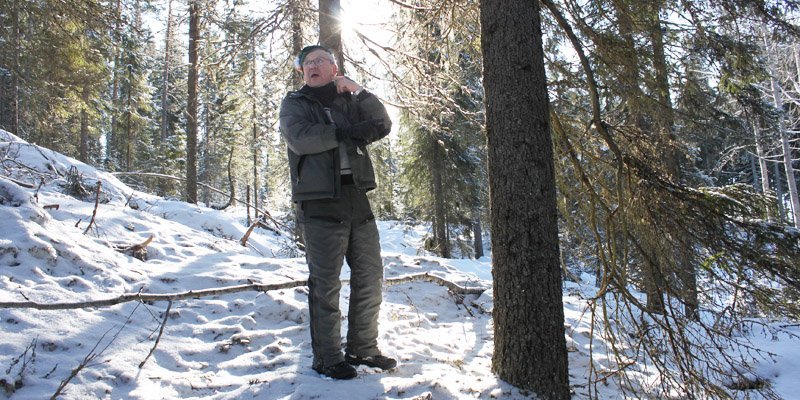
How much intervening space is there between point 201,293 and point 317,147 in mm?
1953

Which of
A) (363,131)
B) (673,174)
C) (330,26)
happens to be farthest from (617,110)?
(330,26)

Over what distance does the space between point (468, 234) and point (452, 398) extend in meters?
15.6

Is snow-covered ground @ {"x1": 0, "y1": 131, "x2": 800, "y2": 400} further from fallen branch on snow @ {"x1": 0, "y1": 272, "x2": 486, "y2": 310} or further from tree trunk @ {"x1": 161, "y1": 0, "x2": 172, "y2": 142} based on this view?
tree trunk @ {"x1": 161, "y1": 0, "x2": 172, "y2": 142}

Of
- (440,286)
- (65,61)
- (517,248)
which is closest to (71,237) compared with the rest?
(440,286)

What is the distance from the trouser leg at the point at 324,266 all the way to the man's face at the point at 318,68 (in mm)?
990

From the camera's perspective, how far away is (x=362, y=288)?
3344 mm

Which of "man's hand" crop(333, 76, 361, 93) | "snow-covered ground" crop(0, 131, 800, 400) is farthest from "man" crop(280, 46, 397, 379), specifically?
"snow-covered ground" crop(0, 131, 800, 400)

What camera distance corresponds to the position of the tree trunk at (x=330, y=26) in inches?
244

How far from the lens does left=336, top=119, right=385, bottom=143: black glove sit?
10.2ft

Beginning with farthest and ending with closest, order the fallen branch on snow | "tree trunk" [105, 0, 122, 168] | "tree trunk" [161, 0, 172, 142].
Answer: "tree trunk" [161, 0, 172, 142]
"tree trunk" [105, 0, 122, 168]
the fallen branch on snow

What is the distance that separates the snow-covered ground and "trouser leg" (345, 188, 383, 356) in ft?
0.69

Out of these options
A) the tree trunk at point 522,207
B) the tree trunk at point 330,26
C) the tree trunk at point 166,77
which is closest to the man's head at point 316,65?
the tree trunk at point 522,207

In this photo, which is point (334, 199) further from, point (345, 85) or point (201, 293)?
point (201, 293)

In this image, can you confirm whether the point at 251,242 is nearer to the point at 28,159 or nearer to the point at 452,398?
the point at 28,159
